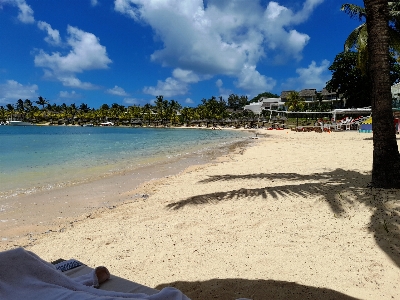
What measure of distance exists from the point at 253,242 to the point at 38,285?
9.03ft

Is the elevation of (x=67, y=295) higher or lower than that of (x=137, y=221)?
higher

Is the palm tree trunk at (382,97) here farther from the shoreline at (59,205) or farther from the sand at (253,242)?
the shoreline at (59,205)

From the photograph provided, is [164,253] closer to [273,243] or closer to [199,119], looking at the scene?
[273,243]

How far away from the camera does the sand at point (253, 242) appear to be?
10.2 feet

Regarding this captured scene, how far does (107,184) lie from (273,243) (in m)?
7.05

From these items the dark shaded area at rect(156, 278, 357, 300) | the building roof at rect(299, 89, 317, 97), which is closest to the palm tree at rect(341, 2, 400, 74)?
the dark shaded area at rect(156, 278, 357, 300)

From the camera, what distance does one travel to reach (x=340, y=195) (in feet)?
18.3

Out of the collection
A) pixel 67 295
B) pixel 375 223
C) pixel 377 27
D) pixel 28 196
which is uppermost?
pixel 377 27

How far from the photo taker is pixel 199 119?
92875mm

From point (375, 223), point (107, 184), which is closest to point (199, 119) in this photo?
point (107, 184)

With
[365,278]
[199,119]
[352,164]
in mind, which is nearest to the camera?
[365,278]

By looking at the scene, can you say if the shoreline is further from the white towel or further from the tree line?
the tree line

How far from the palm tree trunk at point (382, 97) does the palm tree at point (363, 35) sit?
591 inches

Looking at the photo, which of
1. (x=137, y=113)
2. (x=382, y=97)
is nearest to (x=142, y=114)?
(x=137, y=113)
